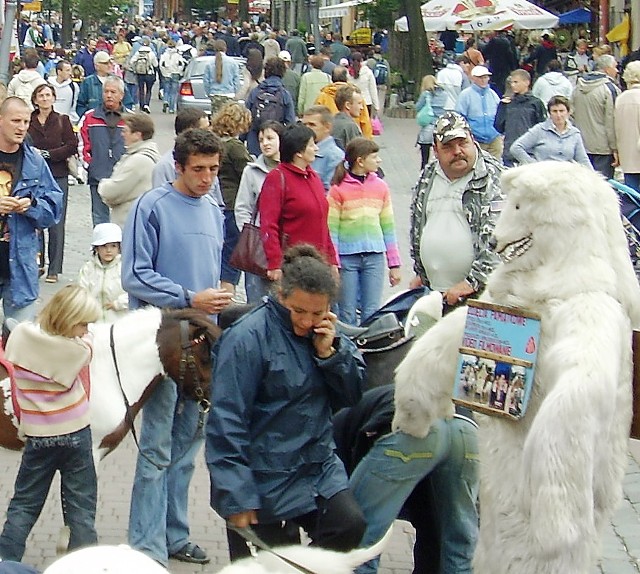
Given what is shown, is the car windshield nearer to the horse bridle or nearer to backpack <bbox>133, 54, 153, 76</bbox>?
backpack <bbox>133, 54, 153, 76</bbox>

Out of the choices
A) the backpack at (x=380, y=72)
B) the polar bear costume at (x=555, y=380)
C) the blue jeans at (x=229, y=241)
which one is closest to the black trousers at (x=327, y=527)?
the polar bear costume at (x=555, y=380)

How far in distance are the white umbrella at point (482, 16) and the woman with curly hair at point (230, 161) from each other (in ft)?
63.2

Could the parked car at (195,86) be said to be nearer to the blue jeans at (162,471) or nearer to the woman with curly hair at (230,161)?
the woman with curly hair at (230,161)

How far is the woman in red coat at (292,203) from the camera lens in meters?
8.46

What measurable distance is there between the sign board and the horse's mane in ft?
4.39

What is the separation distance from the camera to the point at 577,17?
39781mm

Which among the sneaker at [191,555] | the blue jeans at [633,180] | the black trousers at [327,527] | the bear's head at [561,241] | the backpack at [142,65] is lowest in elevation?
the sneaker at [191,555]

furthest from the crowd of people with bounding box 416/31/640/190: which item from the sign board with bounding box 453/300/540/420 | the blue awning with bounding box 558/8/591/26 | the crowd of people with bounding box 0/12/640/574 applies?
the blue awning with bounding box 558/8/591/26

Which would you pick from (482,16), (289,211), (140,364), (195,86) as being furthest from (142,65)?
(140,364)

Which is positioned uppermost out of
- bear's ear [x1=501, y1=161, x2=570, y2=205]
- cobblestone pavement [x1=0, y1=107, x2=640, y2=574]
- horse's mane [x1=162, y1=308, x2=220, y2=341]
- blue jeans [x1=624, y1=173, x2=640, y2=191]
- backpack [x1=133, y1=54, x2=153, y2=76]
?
bear's ear [x1=501, y1=161, x2=570, y2=205]

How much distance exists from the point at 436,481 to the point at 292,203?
11.5 ft

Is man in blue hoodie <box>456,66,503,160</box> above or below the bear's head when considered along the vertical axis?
below

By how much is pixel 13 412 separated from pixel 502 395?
216 cm

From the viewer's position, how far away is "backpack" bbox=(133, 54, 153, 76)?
→ 31.1 meters
